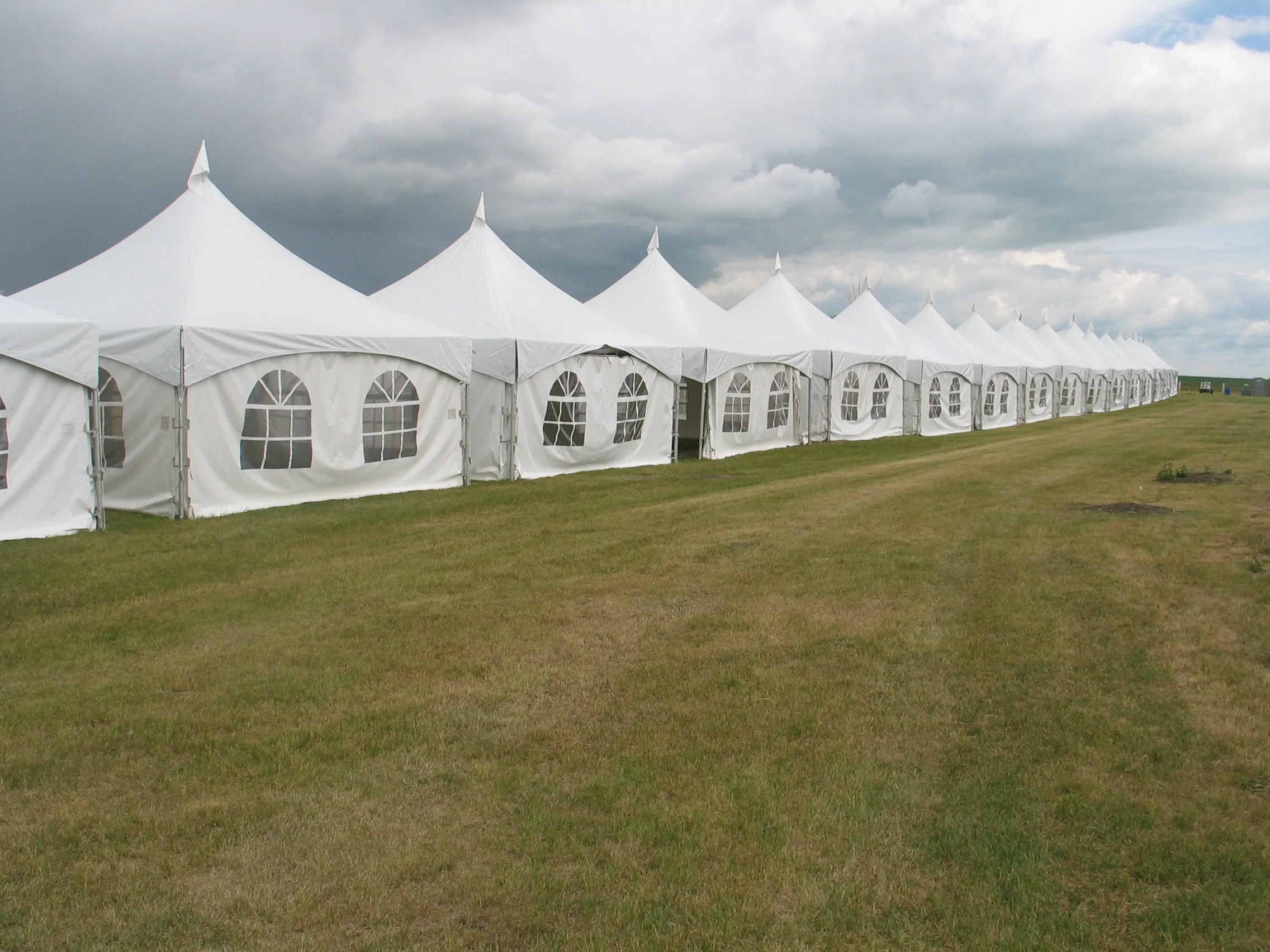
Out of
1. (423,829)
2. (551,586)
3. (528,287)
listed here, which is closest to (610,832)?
(423,829)

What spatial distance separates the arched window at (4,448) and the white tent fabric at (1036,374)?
29.7 metres

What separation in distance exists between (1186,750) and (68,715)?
16.5 ft

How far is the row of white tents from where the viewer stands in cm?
910

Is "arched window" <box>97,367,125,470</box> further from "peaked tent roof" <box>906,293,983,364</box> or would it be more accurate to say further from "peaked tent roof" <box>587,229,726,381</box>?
"peaked tent roof" <box>906,293,983,364</box>

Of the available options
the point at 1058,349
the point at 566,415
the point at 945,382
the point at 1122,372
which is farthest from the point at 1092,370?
the point at 566,415

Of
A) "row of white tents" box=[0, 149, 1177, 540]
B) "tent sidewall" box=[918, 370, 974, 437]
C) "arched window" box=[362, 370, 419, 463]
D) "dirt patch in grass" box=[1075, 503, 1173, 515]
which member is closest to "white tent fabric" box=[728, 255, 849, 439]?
"row of white tents" box=[0, 149, 1177, 540]

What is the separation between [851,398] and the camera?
73.8 feet

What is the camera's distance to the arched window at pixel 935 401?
2514 cm

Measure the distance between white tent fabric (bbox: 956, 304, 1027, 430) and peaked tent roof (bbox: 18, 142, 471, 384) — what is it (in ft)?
67.9

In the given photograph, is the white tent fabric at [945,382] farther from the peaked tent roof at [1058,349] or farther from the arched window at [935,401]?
the peaked tent roof at [1058,349]

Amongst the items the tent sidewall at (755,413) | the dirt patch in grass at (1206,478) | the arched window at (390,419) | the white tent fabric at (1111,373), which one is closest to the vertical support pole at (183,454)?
the arched window at (390,419)

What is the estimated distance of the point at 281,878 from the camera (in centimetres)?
308

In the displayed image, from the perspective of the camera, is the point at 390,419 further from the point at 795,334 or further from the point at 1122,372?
the point at 1122,372

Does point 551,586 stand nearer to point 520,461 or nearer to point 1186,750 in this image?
point 1186,750
